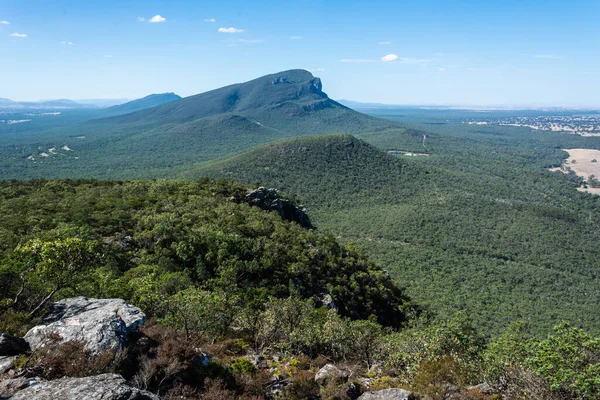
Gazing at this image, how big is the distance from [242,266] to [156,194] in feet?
76.7

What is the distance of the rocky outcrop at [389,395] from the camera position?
1330 centimetres

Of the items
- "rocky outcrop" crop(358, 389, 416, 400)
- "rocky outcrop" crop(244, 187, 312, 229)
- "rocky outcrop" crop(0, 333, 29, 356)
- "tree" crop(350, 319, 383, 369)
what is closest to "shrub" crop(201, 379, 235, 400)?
"rocky outcrop" crop(358, 389, 416, 400)

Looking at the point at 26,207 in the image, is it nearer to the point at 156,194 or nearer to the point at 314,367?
the point at 156,194

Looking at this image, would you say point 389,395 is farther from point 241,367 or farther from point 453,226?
point 453,226

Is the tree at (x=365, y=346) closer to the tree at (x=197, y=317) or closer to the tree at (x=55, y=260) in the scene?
the tree at (x=197, y=317)

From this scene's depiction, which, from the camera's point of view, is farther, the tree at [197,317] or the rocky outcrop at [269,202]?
the rocky outcrop at [269,202]

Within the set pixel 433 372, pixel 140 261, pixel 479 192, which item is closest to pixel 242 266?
pixel 140 261

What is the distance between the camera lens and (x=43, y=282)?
1798 cm

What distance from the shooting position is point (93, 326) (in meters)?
12.6

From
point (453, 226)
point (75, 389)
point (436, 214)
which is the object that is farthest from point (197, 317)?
point (436, 214)

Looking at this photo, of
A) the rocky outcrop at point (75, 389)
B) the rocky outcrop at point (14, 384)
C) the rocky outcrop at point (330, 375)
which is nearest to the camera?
the rocky outcrop at point (75, 389)

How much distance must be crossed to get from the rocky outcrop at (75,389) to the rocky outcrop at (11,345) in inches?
89.9

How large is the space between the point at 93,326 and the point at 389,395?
11420 mm

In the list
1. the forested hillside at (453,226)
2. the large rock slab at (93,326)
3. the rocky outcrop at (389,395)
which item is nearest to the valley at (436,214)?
the forested hillside at (453,226)
